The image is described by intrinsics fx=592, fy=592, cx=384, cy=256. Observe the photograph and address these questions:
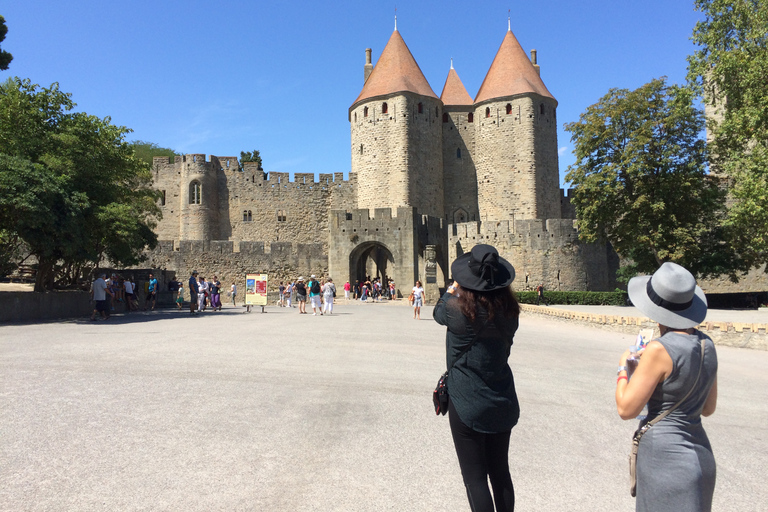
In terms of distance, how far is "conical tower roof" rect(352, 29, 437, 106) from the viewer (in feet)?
126

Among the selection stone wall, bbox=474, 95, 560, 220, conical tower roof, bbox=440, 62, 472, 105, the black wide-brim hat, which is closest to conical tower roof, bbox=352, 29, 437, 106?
conical tower roof, bbox=440, 62, 472, 105

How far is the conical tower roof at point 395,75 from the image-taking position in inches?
1512

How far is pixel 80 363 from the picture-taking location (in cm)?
767

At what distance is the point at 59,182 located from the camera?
1562cm

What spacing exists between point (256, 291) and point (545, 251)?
55.0ft

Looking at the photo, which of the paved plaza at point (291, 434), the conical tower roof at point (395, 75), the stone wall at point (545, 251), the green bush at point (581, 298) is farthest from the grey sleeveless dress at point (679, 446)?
the conical tower roof at point (395, 75)

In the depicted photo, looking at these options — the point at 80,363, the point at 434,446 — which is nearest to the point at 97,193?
the point at 80,363

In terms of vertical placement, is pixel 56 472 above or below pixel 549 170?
below

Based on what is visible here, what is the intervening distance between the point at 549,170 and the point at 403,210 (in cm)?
1277

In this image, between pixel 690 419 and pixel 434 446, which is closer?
pixel 690 419

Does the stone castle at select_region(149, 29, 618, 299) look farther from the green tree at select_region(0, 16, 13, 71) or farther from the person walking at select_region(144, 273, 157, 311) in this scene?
the green tree at select_region(0, 16, 13, 71)

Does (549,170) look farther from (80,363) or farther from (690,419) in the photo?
(690,419)

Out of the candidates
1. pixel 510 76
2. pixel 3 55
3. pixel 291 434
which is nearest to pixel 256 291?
pixel 3 55

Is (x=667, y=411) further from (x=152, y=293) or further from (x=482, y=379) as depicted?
(x=152, y=293)
